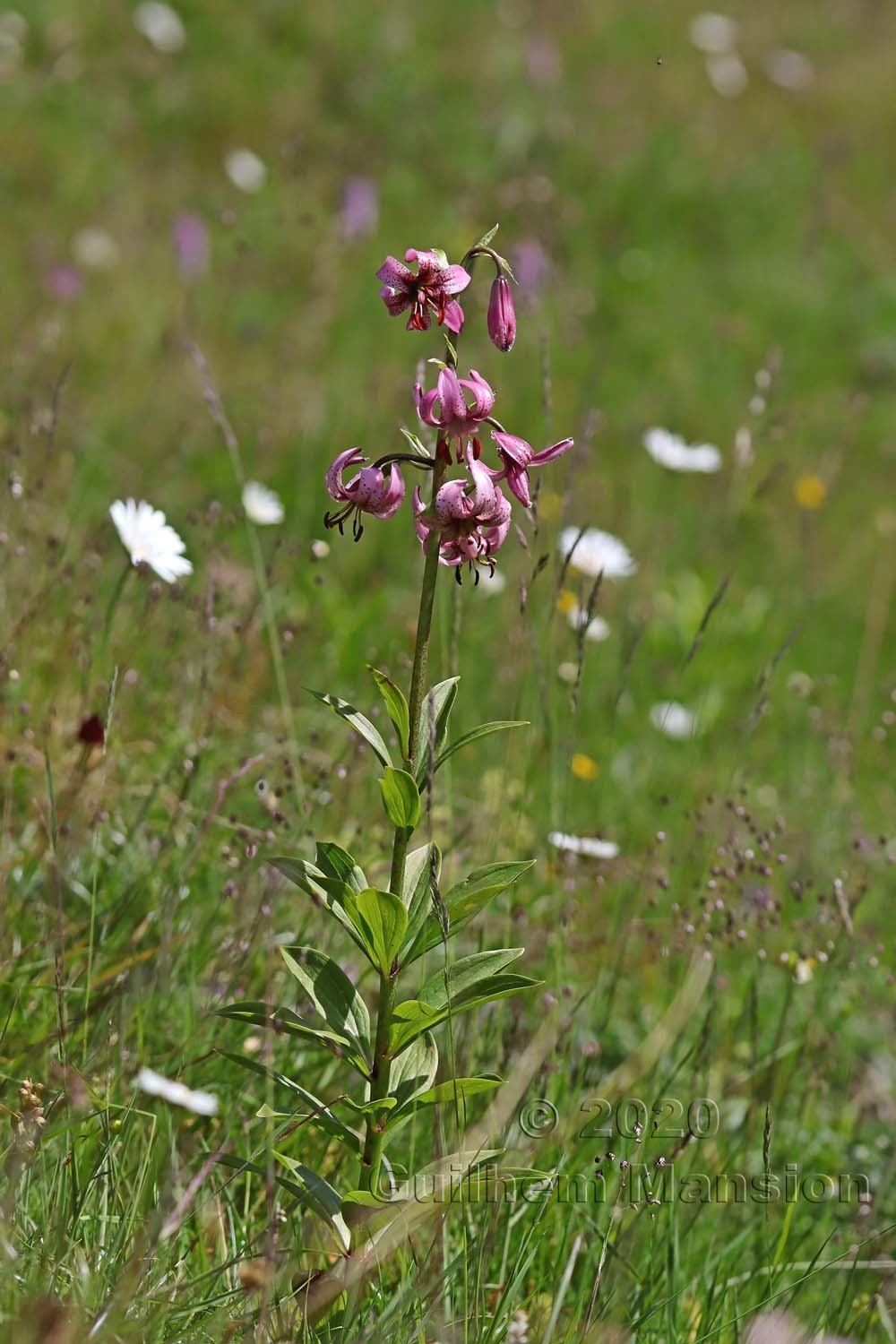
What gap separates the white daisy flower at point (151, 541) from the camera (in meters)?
2.20

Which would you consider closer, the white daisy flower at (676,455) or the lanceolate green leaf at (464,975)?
the lanceolate green leaf at (464,975)

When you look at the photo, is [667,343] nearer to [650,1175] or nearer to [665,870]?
[665,870]

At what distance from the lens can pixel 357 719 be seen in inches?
60.4

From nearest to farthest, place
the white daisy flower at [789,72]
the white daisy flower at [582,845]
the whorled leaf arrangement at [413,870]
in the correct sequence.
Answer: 1. the whorled leaf arrangement at [413,870]
2. the white daisy flower at [582,845]
3. the white daisy flower at [789,72]

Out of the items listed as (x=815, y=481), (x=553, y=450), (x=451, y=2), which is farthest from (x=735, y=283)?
(x=553, y=450)

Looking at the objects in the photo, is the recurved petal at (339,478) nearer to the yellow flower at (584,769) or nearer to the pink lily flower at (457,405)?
the pink lily flower at (457,405)

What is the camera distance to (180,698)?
2.84m

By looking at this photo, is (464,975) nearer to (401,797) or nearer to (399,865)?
(399,865)

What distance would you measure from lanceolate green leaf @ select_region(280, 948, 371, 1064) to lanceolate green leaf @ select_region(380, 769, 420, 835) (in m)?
0.22

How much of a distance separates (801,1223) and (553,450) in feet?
4.86

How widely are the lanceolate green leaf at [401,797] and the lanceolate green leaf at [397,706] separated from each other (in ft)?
0.20

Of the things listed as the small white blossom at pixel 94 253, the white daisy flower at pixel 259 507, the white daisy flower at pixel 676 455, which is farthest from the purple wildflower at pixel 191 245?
the white daisy flower at pixel 259 507

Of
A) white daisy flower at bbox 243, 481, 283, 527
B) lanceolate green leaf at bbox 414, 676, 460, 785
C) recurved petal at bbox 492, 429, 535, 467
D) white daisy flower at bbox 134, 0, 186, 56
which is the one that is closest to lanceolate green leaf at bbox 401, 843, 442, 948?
lanceolate green leaf at bbox 414, 676, 460, 785

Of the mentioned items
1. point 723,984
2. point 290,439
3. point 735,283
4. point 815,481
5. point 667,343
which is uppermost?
point 735,283
